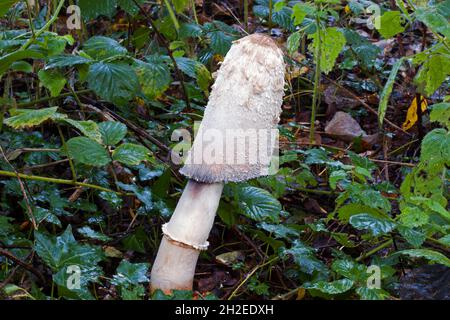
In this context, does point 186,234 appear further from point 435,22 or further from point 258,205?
point 435,22

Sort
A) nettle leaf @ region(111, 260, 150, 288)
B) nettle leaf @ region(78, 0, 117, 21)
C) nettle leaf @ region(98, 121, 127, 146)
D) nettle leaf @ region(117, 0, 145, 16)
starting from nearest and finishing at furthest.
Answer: nettle leaf @ region(111, 260, 150, 288) → nettle leaf @ region(98, 121, 127, 146) → nettle leaf @ region(78, 0, 117, 21) → nettle leaf @ region(117, 0, 145, 16)

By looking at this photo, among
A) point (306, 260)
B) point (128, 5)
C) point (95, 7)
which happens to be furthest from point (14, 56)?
point (306, 260)

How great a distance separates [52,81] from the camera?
10.5ft

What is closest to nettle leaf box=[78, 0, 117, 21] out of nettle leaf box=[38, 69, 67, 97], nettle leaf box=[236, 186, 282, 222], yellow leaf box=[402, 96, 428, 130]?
nettle leaf box=[38, 69, 67, 97]

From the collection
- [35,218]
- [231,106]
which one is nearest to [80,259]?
[35,218]

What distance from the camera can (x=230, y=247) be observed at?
3596mm

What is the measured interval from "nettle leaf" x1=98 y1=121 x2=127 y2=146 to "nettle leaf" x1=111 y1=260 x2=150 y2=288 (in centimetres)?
58

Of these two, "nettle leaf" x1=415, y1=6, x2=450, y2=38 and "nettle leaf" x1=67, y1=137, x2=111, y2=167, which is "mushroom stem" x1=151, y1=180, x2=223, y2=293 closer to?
"nettle leaf" x1=67, y1=137, x2=111, y2=167

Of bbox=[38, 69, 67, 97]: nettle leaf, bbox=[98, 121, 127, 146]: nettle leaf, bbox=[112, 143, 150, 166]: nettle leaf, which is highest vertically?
bbox=[38, 69, 67, 97]: nettle leaf

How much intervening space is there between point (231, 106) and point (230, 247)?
3.79ft

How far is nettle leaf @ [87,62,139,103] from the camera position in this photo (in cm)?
317

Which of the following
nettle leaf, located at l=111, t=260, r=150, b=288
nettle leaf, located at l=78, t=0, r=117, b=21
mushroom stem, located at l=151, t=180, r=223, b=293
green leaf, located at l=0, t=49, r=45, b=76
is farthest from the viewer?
nettle leaf, located at l=78, t=0, r=117, b=21

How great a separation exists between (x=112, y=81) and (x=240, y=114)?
0.80 m

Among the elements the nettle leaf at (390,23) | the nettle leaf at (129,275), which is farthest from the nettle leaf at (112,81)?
the nettle leaf at (390,23)
